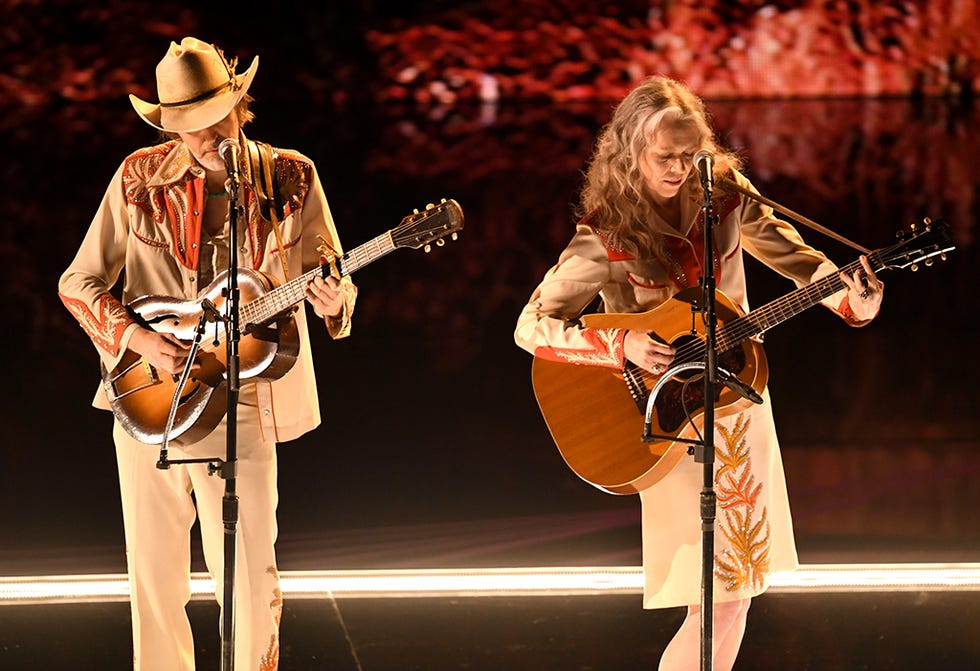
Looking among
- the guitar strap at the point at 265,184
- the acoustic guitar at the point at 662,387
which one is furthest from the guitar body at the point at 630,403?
the guitar strap at the point at 265,184

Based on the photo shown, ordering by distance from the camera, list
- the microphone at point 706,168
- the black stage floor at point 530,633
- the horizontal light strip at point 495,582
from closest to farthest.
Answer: the microphone at point 706,168 → the black stage floor at point 530,633 → the horizontal light strip at point 495,582

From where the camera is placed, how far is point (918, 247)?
3473 millimetres

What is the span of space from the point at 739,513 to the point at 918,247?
28.7 inches

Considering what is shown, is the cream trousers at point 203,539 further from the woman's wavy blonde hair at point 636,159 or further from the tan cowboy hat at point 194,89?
the woman's wavy blonde hair at point 636,159

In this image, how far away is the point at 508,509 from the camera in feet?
19.1

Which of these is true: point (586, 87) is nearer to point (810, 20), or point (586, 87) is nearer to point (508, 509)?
point (810, 20)

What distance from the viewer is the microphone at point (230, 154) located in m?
3.43

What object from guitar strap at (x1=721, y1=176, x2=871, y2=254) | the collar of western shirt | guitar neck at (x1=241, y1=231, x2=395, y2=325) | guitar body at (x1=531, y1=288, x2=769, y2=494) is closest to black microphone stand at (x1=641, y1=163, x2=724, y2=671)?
guitar strap at (x1=721, y1=176, x2=871, y2=254)

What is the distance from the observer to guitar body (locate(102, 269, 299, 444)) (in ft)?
12.3

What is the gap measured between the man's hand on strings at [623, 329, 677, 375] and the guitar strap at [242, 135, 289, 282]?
86cm

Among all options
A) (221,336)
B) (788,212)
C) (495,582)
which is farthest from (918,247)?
(495,582)

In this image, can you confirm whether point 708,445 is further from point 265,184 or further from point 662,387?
point 265,184

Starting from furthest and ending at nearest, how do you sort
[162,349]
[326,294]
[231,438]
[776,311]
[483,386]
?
[483,386] < [162,349] < [326,294] < [776,311] < [231,438]

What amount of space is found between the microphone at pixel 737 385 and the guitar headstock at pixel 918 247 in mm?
453
